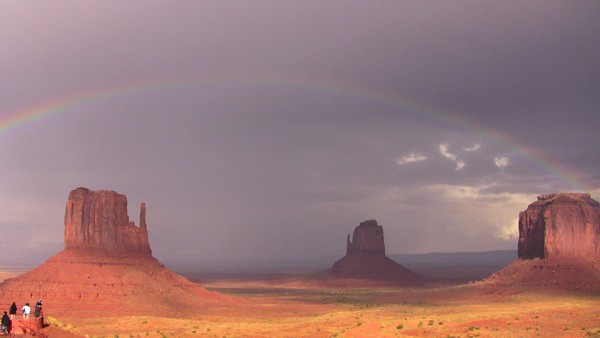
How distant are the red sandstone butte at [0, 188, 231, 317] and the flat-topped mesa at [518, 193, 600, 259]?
6050 cm

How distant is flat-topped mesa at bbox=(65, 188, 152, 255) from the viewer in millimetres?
88625

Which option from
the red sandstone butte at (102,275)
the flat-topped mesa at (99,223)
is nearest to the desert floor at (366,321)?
the red sandstone butte at (102,275)

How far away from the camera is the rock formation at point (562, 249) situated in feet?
363

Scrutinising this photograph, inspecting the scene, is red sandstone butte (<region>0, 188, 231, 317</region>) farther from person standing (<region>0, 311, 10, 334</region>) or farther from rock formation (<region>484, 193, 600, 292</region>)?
rock formation (<region>484, 193, 600, 292</region>)

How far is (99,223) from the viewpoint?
89562mm

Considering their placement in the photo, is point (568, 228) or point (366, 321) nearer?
point (366, 321)

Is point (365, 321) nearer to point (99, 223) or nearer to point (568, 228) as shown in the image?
point (99, 223)

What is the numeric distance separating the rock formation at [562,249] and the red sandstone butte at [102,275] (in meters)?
55.6

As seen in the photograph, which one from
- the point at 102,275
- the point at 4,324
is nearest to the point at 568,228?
the point at 102,275

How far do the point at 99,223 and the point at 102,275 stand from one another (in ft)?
28.0

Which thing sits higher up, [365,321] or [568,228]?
[568,228]

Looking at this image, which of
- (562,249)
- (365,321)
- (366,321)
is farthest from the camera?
(562,249)

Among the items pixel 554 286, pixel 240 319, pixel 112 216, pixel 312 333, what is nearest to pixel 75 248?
pixel 112 216

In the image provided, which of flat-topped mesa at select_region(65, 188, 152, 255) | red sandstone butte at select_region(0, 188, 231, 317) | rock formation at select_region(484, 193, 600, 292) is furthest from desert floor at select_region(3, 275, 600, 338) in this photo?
flat-topped mesa at select_region(65, 188, 152, 255)
